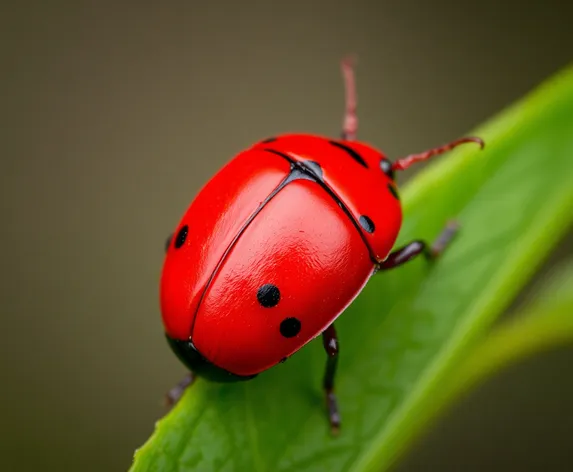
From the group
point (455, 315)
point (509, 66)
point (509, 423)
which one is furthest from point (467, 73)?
point (455, 315)

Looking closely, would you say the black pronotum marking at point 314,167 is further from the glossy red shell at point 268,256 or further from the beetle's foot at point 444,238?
the beetle's foot at point 444,238

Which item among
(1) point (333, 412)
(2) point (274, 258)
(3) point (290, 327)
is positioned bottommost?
(1) point (333, 412)

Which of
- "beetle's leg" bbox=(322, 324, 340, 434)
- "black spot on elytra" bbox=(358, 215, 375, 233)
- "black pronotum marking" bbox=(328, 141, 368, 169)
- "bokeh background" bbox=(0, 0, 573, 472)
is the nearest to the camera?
"beetle's leg" bbox=(322, 324, 340, 434)

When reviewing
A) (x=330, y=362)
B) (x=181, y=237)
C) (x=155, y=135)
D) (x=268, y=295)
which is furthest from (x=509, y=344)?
(x=155, y=135)

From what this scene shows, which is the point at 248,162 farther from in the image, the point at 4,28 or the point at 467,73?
the point at 4,28

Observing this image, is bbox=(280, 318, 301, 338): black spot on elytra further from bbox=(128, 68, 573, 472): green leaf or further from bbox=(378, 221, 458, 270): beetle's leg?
bbox=(378, 221, 458, 270): beetle's leg

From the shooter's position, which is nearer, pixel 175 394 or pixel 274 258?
pixel 274 258

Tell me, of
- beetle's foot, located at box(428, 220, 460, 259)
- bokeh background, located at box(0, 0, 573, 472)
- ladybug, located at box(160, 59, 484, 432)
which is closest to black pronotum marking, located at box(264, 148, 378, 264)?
ladybug, located at box(160, 59, 484, 432)

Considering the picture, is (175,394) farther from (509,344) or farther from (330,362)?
(509,344)
